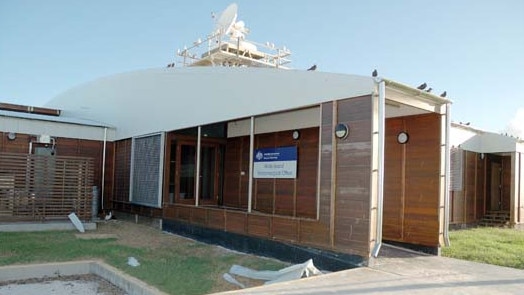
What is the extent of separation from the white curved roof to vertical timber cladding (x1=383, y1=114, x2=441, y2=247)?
185 cm

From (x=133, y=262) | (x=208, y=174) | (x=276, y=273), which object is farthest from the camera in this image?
(x=208, y=174)

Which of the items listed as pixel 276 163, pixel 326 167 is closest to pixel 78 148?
pixel 276 163

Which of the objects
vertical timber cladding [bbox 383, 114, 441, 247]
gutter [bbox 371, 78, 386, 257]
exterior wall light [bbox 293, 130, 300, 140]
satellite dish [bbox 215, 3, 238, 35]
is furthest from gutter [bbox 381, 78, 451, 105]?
satellite dish [bbox 215, 3, 238, 35]

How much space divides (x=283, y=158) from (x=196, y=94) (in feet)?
10.0

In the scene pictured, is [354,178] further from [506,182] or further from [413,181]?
[506,182]

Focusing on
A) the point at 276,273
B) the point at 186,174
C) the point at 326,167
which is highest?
the point at 326,167

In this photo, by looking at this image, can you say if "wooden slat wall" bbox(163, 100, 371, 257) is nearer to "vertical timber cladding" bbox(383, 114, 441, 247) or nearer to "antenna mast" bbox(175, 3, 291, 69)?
"vertical timber cladding" bbox(383, 114, 441, 247)

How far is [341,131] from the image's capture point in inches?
272

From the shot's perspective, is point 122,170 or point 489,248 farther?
point 122,170

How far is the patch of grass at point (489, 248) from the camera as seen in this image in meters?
7.20

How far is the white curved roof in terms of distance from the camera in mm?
7598

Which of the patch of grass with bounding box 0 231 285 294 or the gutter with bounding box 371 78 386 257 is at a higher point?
the gutter with bounding box 371 78 386 257

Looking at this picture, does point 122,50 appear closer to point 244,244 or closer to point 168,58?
point 168,58

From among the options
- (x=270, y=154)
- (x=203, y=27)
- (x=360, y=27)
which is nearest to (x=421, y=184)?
(x=270, y=154)
